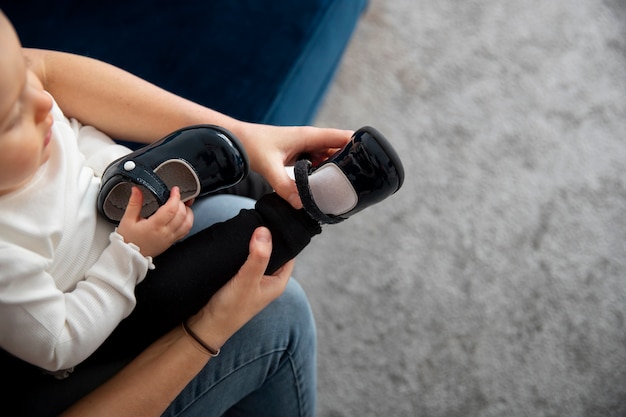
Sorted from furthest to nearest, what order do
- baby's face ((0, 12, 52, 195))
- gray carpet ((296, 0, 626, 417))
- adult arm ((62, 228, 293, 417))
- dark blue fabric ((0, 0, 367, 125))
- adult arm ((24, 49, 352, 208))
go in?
gray carpet ((296, 0, 626, 417)) < dark blue fabric ((0, 0, 367, 125)) < adult arm ((24, 49, 352, 208)) < adult arm ((62, 228, 293, 417)) < baby's face ((0, 12, 52, 195))

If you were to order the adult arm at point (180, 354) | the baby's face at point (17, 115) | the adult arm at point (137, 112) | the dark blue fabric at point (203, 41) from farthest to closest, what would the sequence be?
1. the dark blue fabric at point (203, 41)
2. the adult arm at point (137, 112)
3. the adult arm at point (180, 354)
4. the baby's face at point (17, 115)

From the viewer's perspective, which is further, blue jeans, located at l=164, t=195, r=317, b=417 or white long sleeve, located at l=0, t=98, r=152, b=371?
blue jeans, located at l=164, t=195, r=317, b=417

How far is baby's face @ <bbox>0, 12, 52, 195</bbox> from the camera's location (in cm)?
56

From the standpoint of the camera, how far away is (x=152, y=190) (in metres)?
0.73

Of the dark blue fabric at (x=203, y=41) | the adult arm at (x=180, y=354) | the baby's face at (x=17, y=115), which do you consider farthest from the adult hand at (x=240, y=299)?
the dark blue fabric at (x=203, y=41)

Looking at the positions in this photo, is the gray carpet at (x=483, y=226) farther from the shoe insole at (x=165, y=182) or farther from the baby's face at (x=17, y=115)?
the baby's face at (x=17, y=115)

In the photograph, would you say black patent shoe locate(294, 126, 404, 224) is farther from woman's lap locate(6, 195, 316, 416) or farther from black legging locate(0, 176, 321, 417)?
woman's lap locate(6, 195, 316, 416)

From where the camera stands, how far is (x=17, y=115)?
0.60 m

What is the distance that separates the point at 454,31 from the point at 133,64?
91cm

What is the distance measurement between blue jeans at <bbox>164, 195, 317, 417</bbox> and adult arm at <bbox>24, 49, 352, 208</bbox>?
4.7 inches

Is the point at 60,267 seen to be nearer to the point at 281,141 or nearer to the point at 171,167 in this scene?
the point at 171,167

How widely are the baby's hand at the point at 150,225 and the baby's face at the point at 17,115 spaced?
12 centimetres

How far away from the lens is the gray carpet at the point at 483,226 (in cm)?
120

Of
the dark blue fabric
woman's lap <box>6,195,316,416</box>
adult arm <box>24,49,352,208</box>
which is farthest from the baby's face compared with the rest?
the dark blue fabric
